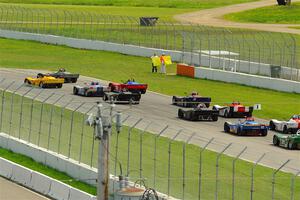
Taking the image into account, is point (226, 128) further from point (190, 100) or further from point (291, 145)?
point (190, 100)

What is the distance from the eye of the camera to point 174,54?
3526 inches

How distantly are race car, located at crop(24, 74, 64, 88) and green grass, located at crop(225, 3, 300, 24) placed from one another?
64215 mm

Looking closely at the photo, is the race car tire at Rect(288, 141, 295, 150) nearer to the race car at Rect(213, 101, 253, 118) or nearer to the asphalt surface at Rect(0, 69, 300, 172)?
the asphalt surface at Rect(0, 69, 300, 172)

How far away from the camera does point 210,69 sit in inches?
3113

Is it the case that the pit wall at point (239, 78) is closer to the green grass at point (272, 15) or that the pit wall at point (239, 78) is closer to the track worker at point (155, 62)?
the track worker at point (155, 62)

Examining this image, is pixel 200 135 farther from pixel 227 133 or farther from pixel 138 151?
pixel 138 151

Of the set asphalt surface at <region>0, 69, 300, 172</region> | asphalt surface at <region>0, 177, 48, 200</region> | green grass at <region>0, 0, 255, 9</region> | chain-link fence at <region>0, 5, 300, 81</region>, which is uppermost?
green grass at <region>0, 0, 255, 9</region>

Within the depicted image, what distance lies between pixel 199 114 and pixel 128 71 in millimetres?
24265

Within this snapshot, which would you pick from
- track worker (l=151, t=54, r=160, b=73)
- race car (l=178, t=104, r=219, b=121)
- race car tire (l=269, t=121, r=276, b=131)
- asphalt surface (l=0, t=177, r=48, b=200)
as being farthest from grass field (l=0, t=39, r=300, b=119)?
asphalt surface (l=0, t=177, r=48, b=200)

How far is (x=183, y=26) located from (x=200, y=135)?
64.2 m

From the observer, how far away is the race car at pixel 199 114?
5879 centimetres

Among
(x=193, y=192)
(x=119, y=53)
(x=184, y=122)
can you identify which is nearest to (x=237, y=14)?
(x=119, y=53)

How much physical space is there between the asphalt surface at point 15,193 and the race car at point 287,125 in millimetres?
16522

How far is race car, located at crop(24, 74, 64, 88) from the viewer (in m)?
70.9
